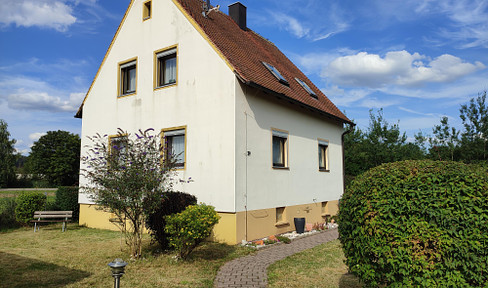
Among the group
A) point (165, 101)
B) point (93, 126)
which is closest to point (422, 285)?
point (165, 101)

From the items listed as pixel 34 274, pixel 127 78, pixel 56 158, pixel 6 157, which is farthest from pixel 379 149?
pixel 6 157

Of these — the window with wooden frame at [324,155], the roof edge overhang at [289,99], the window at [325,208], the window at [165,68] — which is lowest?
the window at [325,208]

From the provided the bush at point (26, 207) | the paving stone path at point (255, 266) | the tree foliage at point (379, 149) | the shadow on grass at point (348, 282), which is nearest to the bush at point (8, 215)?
the bush at point (26, 207)

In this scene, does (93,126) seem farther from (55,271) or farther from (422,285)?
(422,285)

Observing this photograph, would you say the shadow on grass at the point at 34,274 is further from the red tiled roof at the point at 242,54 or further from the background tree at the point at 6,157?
the background tree at the point at 6,157

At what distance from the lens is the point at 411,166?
4422mm

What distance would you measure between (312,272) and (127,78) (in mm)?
10603

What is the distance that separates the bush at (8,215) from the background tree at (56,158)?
42.2m

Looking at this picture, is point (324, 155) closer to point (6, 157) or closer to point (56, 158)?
point (56, 158)

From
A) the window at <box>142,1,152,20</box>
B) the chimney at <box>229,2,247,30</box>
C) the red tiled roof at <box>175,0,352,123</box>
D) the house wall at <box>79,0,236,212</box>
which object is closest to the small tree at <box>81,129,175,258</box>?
the house wall at <box>79,0,236,212</box>

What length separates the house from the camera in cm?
985

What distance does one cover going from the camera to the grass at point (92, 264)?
6176 mm

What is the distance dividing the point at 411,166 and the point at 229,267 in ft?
14.6

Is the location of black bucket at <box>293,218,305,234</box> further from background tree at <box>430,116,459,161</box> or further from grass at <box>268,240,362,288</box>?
background tree at <box>430,116,459,161</box>
